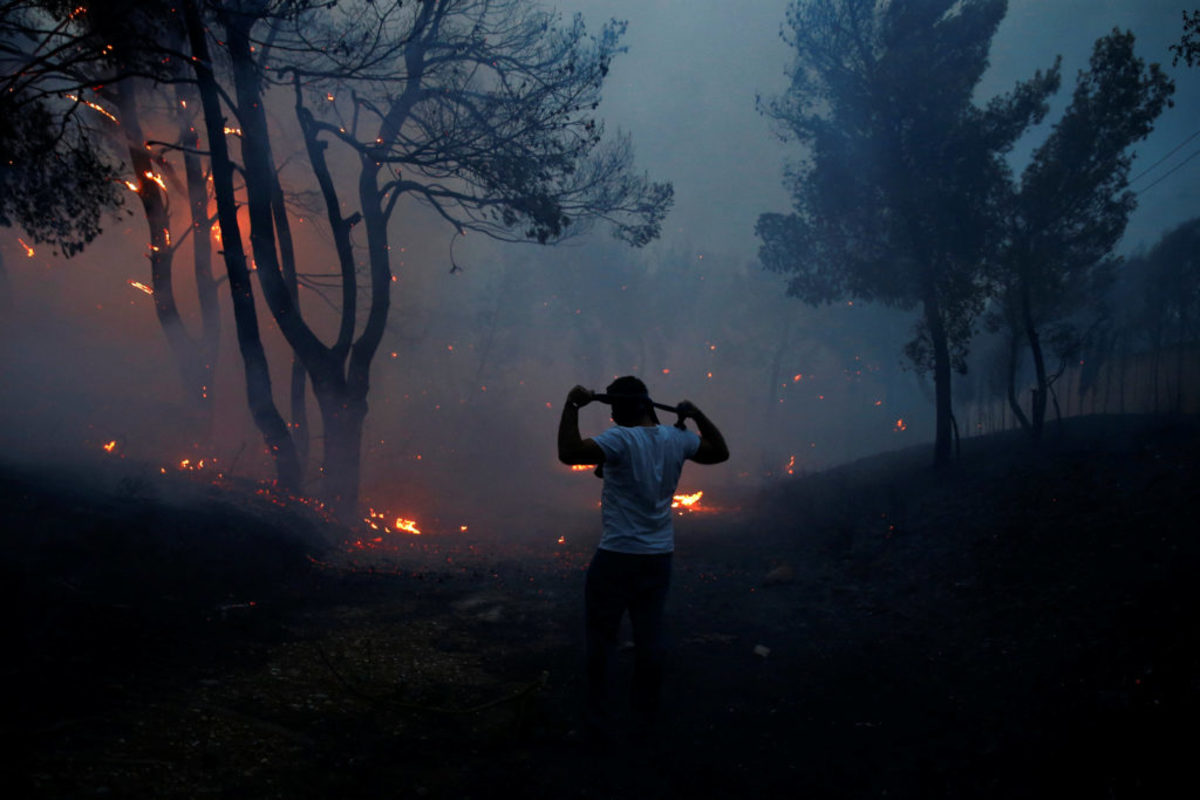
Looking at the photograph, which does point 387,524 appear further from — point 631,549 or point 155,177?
point 631,549

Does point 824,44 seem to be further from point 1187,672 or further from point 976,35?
point 1187,672

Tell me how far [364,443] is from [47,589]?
970 inches

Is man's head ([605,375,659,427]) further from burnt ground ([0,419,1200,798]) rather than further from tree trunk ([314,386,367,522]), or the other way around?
tree trunk ([314,386,367,522])

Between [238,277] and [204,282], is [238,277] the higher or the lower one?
the lower one

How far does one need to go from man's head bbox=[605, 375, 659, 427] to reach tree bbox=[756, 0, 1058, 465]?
12960 millimetres

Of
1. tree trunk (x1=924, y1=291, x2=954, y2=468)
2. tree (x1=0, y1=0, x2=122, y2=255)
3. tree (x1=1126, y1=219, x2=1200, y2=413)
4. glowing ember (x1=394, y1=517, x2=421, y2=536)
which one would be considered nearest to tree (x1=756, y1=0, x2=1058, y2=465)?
tree trunk (x1=924, y1=291, x2=954, y2=468)

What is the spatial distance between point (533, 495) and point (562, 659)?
70.7ft

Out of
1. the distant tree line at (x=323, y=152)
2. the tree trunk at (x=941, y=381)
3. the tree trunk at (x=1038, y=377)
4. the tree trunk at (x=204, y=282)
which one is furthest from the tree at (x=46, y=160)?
the tree trunk at (x=1038, y=377)

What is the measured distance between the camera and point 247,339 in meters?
12.5

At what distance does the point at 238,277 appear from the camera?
12.4 m

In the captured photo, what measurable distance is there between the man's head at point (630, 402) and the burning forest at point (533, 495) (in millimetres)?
44

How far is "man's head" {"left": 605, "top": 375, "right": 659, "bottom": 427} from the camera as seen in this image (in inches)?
180

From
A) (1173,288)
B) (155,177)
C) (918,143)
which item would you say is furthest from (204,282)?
(1173,288)

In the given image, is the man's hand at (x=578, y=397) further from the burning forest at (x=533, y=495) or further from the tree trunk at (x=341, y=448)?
the tree trunk at (x=341, y=448)
